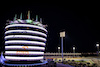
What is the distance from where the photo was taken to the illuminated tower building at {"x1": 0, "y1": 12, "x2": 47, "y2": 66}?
3594cm

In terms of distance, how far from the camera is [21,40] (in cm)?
3628

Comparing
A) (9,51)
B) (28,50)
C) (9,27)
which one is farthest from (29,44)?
(9,27)

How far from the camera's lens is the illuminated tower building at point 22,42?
35938mm

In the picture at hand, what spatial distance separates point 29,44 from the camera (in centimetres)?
3669

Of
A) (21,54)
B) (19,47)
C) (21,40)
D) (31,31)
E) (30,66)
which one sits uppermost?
(31,31)

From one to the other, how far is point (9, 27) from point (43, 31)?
1237 centimetres

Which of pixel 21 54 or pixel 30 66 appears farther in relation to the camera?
pixel 21 54

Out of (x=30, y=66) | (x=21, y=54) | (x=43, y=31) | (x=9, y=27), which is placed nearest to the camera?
A: (x=30, y=66)

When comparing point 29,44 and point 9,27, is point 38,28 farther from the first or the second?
point 9,27

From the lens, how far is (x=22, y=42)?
118 feet

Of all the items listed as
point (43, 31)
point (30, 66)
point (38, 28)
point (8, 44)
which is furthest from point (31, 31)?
point (30, 66)

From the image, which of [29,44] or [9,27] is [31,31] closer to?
[29,44]

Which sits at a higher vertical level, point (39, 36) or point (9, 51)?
point (39, 36)

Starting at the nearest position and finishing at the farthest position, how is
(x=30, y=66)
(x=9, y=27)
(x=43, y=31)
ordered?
(x=30, y=66), (x=9, y=27), (x=43, y=31)
